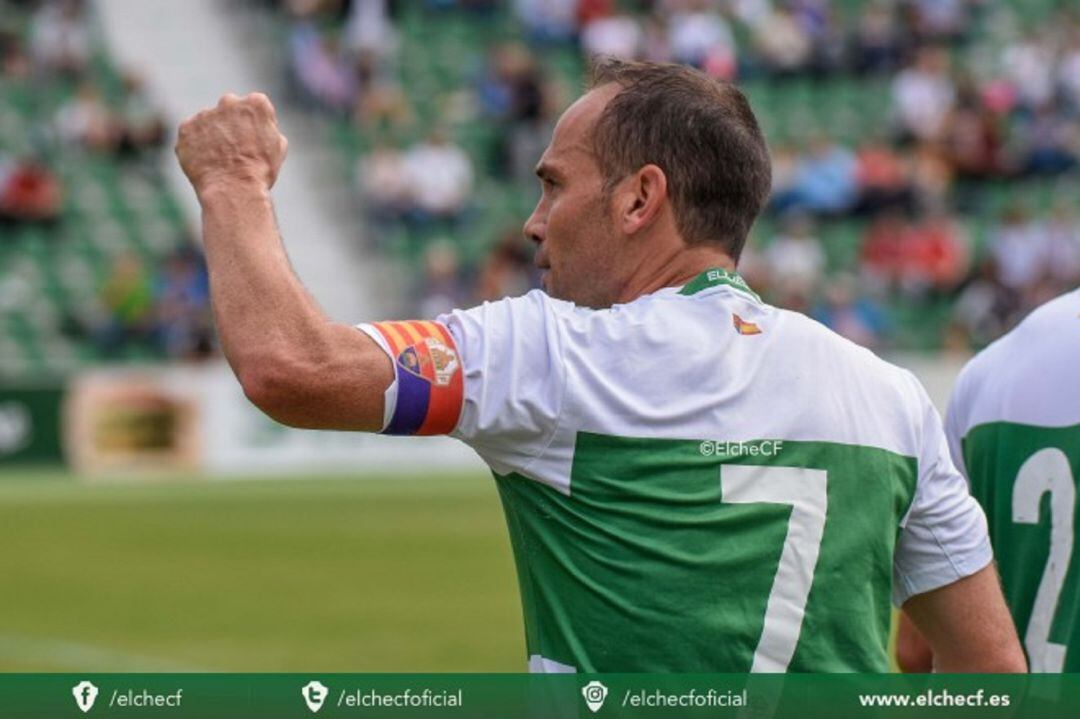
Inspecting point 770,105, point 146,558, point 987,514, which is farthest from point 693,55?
point 987,514

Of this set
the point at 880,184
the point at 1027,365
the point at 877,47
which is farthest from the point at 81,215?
the point at 1027,365

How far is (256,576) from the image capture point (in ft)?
47.1

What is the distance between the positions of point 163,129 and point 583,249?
23.0m

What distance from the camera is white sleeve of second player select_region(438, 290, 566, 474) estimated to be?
3.20 metres

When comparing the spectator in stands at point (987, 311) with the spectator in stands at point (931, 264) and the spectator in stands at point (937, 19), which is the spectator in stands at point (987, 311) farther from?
the spectator in stands at point (937, 19)

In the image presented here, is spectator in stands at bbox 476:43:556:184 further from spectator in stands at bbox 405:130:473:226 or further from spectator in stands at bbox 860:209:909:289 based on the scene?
spectator in stands at bbox 860:209:909:289

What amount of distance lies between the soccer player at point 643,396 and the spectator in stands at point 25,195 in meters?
21.9

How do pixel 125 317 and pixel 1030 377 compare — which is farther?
pixel 125 317

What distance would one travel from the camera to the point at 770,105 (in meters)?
28.7

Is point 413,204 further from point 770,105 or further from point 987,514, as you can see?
point 987,514

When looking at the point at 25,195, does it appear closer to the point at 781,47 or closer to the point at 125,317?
the point at 125,317

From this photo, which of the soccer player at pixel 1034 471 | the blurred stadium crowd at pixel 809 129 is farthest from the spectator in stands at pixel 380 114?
the soccer player at pixel 1034 471

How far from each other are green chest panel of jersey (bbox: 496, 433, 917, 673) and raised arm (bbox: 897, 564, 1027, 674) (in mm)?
271

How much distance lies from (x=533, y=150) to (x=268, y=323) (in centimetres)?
2365
